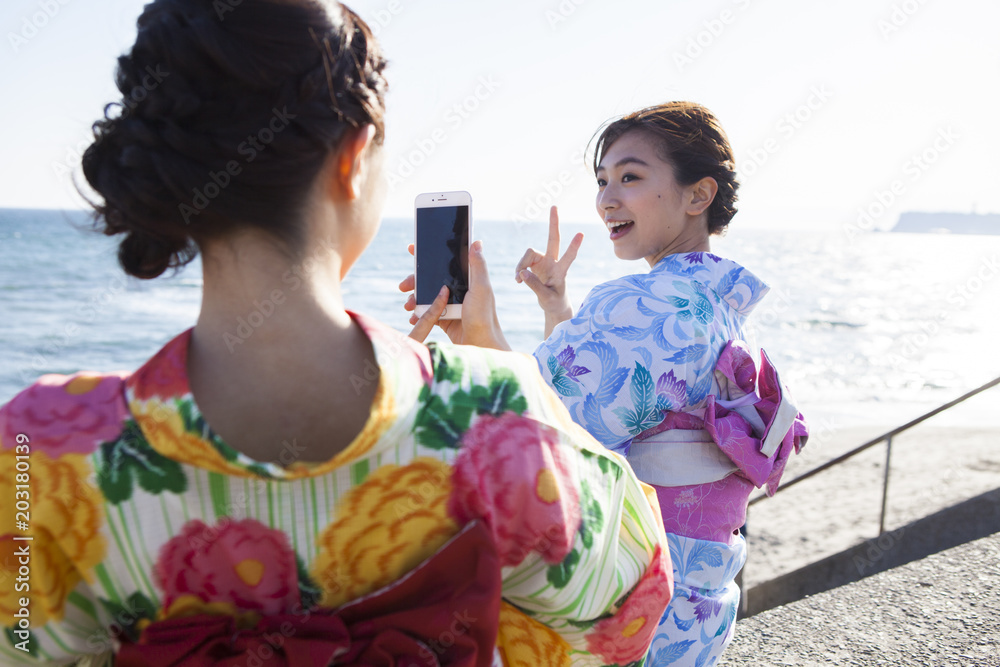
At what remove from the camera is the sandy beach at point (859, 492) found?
8.39 m

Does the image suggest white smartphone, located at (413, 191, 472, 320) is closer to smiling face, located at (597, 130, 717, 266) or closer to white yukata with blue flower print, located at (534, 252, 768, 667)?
white yukata with blue flower print, located at (534, 252, 768, 667)

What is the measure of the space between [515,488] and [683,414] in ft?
2.83

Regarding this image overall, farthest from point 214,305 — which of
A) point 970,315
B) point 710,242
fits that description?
point 970,315

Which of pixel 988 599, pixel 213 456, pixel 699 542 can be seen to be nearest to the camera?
pixel 213 456

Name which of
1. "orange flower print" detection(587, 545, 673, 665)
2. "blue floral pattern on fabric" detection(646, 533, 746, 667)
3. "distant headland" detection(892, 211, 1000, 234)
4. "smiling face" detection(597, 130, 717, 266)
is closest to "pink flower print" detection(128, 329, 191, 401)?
"orange flower print" detection(587, 545, 673, 665)

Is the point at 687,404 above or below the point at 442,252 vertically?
below

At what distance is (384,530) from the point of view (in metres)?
0.96

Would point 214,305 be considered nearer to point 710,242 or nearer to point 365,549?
point 365,549

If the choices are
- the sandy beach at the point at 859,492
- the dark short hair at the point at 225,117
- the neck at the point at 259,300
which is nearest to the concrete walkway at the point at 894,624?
the neck at the point at 259,300

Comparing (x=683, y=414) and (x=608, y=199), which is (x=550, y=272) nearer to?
(x=608, y=199)

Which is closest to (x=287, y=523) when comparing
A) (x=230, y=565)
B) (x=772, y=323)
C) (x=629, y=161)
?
(x=230, y=565)

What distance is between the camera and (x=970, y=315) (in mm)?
29891

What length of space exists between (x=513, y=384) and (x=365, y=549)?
11.6 inches

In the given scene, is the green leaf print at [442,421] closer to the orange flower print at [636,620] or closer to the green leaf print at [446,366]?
the green leaf print at [446,366]
